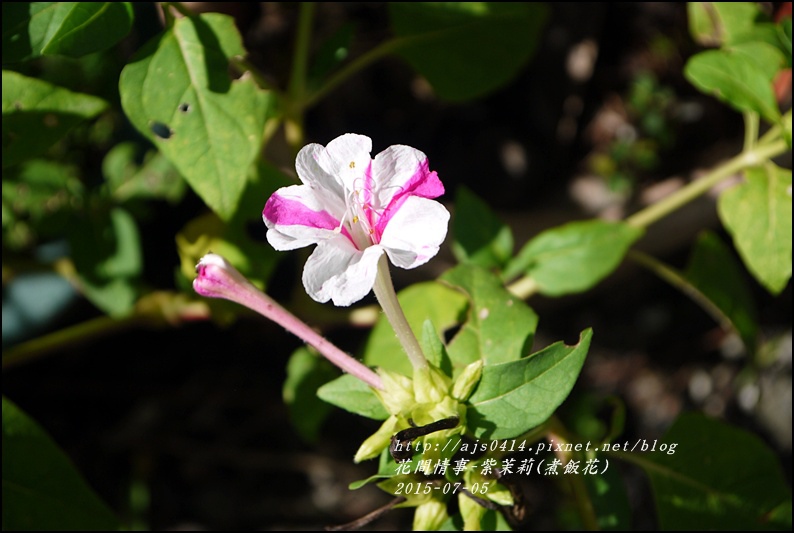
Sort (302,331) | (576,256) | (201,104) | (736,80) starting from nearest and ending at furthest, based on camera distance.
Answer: (302,331)
(201,104)
(736,80)
(576,256)

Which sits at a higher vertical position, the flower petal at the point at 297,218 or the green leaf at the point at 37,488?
the flower petal at the point at 297,218

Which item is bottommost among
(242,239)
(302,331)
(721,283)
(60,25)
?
(721,283)

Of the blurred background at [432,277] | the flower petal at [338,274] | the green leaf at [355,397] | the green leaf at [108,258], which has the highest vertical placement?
the flower petal at [338,274]

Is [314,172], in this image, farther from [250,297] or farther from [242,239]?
[242,239]

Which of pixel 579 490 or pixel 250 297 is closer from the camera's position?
pixel 250 297

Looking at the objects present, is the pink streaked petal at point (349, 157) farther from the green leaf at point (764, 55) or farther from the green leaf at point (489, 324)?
the green leaf at point (764, 55)

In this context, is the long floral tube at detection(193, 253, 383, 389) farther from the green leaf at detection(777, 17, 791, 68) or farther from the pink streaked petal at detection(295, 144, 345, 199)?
the green leaf at detection(777, 17, 791, 68)

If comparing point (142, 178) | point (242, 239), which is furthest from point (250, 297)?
point (142, 178)

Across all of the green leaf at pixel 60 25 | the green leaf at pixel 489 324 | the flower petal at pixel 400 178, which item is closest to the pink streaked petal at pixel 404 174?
→ the flower petal at pixel 400 178
